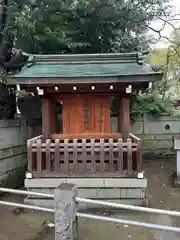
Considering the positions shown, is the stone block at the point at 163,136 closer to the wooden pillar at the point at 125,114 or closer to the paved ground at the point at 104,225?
the paved ground at the point at 104,225

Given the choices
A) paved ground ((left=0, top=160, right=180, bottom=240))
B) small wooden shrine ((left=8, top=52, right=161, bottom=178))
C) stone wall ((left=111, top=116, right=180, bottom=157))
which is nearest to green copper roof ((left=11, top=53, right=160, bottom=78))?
small wooden shrine ((left=8, top=52, right=161, bottom=178))

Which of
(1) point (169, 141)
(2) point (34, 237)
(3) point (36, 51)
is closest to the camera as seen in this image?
(2) point (34, 237)

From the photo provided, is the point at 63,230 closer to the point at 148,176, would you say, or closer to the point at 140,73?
the point at 140,73

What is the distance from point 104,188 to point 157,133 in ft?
16.6

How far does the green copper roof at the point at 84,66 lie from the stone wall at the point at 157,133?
3.76m

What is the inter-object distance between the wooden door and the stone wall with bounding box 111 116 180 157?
384 centimetres

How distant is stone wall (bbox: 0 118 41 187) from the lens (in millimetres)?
7039

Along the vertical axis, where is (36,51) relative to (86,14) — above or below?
below

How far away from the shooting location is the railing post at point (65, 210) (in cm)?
332

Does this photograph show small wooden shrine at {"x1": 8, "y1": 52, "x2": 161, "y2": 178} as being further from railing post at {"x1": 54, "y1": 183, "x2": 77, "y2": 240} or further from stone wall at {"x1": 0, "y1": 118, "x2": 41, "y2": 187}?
railing post at {"x1": 54, "y1": 183, "x2": 77, "y2": 240}

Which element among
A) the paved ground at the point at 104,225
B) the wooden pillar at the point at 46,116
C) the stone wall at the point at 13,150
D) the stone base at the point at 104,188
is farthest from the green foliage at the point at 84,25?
the paved ground at the point at 104,225

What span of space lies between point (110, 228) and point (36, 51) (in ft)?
21.2

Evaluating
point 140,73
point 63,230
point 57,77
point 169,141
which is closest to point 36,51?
point 57,77

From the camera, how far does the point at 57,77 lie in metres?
6.04
